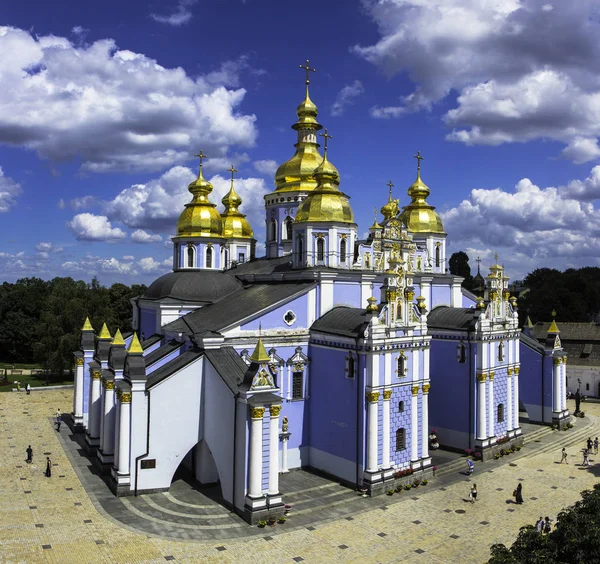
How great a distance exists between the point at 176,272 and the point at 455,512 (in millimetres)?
16900

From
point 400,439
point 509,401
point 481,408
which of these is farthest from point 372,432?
point 509,401

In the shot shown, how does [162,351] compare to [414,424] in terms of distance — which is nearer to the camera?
[414,424]

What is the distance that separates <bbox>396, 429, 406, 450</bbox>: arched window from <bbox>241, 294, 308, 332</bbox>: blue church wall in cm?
532

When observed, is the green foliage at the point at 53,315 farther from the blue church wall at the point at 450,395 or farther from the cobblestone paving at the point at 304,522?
the blue church wall at the point at 450,395

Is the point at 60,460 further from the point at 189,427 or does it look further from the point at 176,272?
the point at 176,272

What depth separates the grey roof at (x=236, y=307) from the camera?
21672mm

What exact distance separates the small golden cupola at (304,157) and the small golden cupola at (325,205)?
508 centimetres

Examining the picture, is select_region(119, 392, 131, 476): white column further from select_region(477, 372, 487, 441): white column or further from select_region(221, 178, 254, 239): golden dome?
select_region(221, 178, 254, 239): golden dome

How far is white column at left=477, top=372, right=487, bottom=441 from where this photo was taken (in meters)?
24.2

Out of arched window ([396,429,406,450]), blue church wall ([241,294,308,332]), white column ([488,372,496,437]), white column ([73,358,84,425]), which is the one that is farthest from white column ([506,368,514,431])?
white column ([73,358,84,425])

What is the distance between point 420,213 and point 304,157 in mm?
6910

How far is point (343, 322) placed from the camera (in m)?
21.4

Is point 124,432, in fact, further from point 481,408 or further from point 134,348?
point 481,408

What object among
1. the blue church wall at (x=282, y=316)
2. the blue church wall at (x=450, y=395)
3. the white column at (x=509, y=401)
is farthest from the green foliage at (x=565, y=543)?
the white column at (x=509, y=401)
